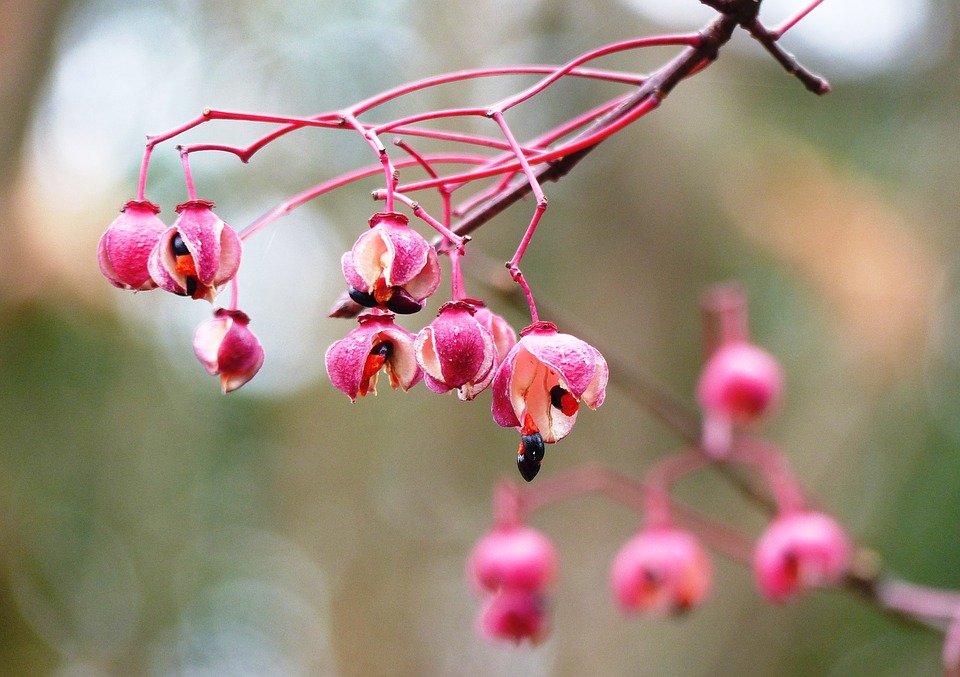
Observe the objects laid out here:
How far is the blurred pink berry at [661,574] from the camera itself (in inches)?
49.0

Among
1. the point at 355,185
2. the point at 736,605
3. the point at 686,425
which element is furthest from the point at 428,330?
the point at 355,185

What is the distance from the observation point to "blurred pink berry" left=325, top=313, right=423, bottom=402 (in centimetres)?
54

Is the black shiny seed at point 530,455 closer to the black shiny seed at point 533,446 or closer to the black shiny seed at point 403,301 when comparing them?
the black shiny seed at point 533,446

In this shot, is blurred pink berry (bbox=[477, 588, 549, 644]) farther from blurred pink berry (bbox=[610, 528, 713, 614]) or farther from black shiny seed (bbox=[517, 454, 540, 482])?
black shiny seed (bbox=[517, 454, 540, 482])

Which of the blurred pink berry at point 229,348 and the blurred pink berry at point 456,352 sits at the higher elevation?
the blurred pink berry at point 229,348

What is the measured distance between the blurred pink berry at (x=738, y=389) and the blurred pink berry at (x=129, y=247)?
104cm

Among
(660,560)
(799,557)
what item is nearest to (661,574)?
(660,560)

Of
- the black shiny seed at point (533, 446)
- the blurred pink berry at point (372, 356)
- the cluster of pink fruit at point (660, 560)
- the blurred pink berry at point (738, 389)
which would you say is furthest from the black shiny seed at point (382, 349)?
the blurred pink berry at point (738, 389)

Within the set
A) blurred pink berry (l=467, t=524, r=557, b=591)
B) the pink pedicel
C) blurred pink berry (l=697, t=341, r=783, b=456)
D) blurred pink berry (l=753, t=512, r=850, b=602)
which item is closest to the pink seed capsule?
blurred pink berry (l=697, t=341, r=783, b=456)

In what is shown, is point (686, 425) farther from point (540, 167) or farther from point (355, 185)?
A: point (355, 185)

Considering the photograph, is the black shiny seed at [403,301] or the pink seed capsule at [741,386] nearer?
the black shiny seed at [403,301]

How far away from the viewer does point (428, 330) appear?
52 centimetres

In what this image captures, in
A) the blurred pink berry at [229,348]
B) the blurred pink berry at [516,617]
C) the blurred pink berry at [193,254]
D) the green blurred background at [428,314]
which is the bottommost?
the blurred pink berry at [516,617]

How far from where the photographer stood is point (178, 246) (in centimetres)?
56
